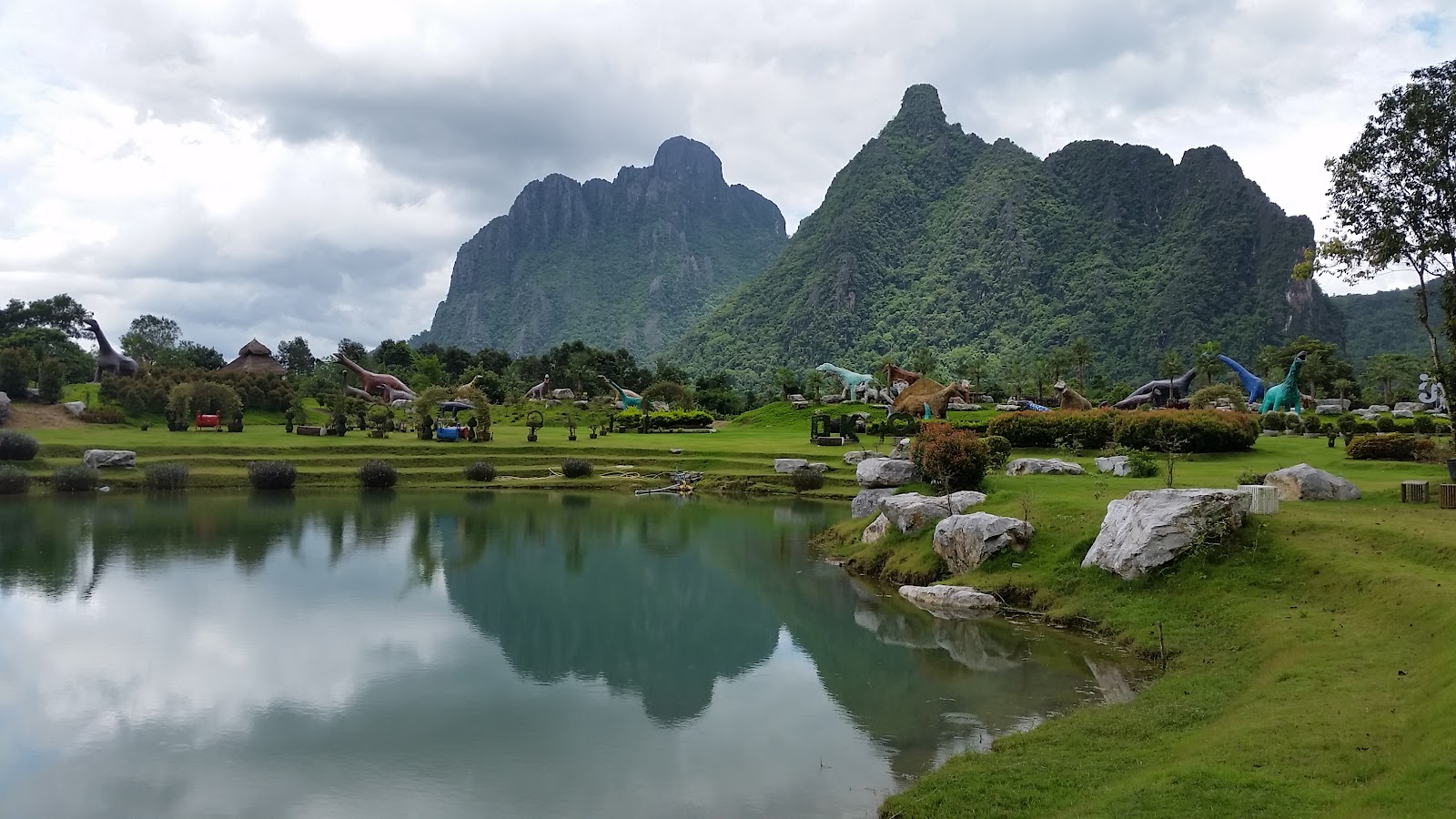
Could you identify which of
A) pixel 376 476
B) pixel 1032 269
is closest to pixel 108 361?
pixel 376 476

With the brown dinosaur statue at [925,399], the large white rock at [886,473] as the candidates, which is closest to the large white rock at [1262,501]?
the large white rock at [886,473]

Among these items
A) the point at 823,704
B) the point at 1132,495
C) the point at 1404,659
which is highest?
the point at 1132,495

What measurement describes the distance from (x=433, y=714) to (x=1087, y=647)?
11109mm

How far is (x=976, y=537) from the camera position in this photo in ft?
65.9

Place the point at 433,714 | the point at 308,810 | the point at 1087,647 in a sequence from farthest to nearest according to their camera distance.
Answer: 1. the point at 1087,647
2. the point at 433,714
3. the point at 308,810

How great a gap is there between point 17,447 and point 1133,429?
45352mm

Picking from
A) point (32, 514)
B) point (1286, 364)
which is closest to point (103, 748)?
point (32, 514)

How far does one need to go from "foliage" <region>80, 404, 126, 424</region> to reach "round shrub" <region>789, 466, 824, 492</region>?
36.6 metres

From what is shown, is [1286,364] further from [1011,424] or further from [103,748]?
[103,748]

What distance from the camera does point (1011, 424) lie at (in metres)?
35.2

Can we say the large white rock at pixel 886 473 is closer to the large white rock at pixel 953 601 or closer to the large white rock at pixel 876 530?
the large white rock at pixel 876 530

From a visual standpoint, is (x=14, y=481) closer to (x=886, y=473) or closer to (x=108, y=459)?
(x=108, y=459)

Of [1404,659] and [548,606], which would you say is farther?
[548,606]

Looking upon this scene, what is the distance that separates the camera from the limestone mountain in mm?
137500
